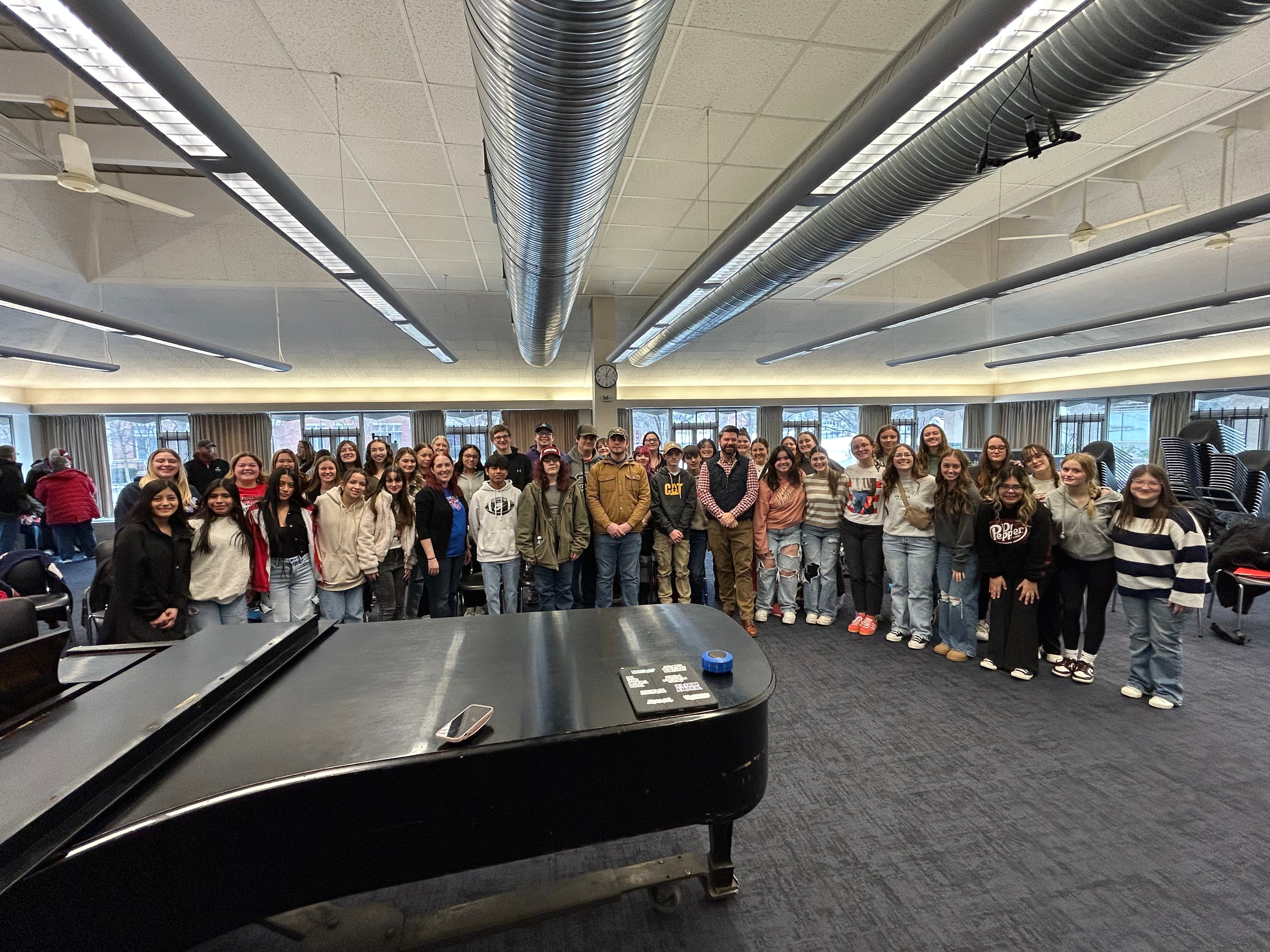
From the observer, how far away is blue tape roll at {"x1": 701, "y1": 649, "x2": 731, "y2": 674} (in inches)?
57.8

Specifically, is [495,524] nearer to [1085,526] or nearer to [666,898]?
[666,898]

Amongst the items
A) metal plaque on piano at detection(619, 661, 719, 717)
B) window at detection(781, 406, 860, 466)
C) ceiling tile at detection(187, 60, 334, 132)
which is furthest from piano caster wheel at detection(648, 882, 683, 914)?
window at detection(781, 406, 860, 466)

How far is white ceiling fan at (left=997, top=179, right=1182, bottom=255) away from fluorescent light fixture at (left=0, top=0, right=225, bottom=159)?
507cm

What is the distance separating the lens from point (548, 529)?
3.81 meters

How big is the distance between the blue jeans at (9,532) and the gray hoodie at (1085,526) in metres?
10.4

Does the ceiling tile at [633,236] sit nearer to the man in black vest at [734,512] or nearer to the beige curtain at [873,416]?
the man in black vest at [734,512]

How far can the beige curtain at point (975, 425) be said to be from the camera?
42.1 ft

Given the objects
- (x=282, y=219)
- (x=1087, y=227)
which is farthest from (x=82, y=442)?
(x=1087, y=227)

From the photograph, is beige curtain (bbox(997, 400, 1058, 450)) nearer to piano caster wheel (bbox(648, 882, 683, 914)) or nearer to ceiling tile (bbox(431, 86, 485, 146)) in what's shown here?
ceiling tile (bbox(431, 86, 485, 146))

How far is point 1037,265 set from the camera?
22.4 feet

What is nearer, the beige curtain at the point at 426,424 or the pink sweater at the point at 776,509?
the pink sweater at the point at 776,509

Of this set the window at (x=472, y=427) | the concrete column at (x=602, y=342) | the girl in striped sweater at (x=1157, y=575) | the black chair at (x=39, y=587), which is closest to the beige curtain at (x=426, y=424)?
the window at (x=472, y=427)

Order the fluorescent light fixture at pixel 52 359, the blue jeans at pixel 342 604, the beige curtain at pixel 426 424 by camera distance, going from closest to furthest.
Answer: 1. the blue jeans at pixel 342 604
2. the fluorescent light fixture at pixel 52 359
3. the beige curtain at pixel 426 424

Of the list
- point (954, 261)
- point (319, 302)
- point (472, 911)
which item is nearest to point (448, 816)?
point (472, 911)
